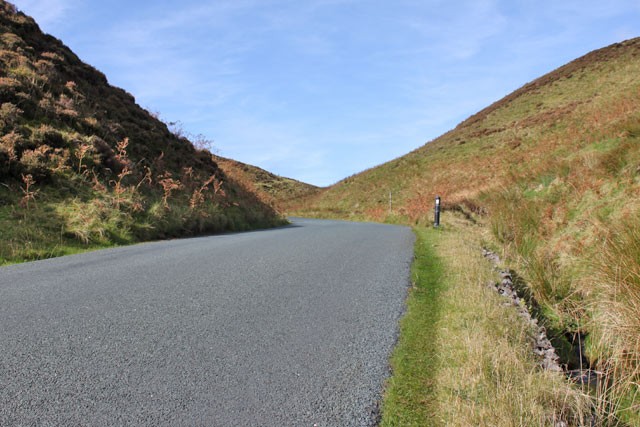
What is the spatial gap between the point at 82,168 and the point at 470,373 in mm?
14544

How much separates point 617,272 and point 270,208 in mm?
19323

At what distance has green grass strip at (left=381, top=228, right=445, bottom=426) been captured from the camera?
10.0 feet

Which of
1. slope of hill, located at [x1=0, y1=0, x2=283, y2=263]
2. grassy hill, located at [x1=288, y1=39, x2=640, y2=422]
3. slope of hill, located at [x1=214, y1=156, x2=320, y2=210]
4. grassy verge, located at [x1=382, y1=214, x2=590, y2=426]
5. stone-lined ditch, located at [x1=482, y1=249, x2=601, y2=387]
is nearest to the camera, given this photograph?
grassy verge, located at [x1=382, y1=214, x2=590, y2=426]

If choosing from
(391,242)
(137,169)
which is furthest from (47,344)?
(137,169)

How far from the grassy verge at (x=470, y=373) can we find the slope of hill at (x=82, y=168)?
25.8 feet

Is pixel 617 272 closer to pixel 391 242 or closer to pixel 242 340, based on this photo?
pixel 242 340

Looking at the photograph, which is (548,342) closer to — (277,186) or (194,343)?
(194,343)

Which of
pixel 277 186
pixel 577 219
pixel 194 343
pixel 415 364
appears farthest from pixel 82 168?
pixel 277 186

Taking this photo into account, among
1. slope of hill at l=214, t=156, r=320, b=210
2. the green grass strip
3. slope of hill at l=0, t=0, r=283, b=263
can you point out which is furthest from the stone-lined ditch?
slope of hill at l=214, t=156, r=320, b=210

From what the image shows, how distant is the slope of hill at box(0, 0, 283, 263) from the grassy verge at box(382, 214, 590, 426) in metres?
7.87

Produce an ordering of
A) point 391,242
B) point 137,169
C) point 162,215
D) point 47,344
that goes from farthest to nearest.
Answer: point 137,169
point 162,215
point 391,242
point 47,344

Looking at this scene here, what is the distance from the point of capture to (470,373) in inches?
136

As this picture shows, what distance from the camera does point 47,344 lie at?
391 cm

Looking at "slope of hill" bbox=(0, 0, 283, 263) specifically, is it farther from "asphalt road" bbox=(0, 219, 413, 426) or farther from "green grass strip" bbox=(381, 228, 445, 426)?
"green grass strip" bbox=(381, 228, 445, 426)
